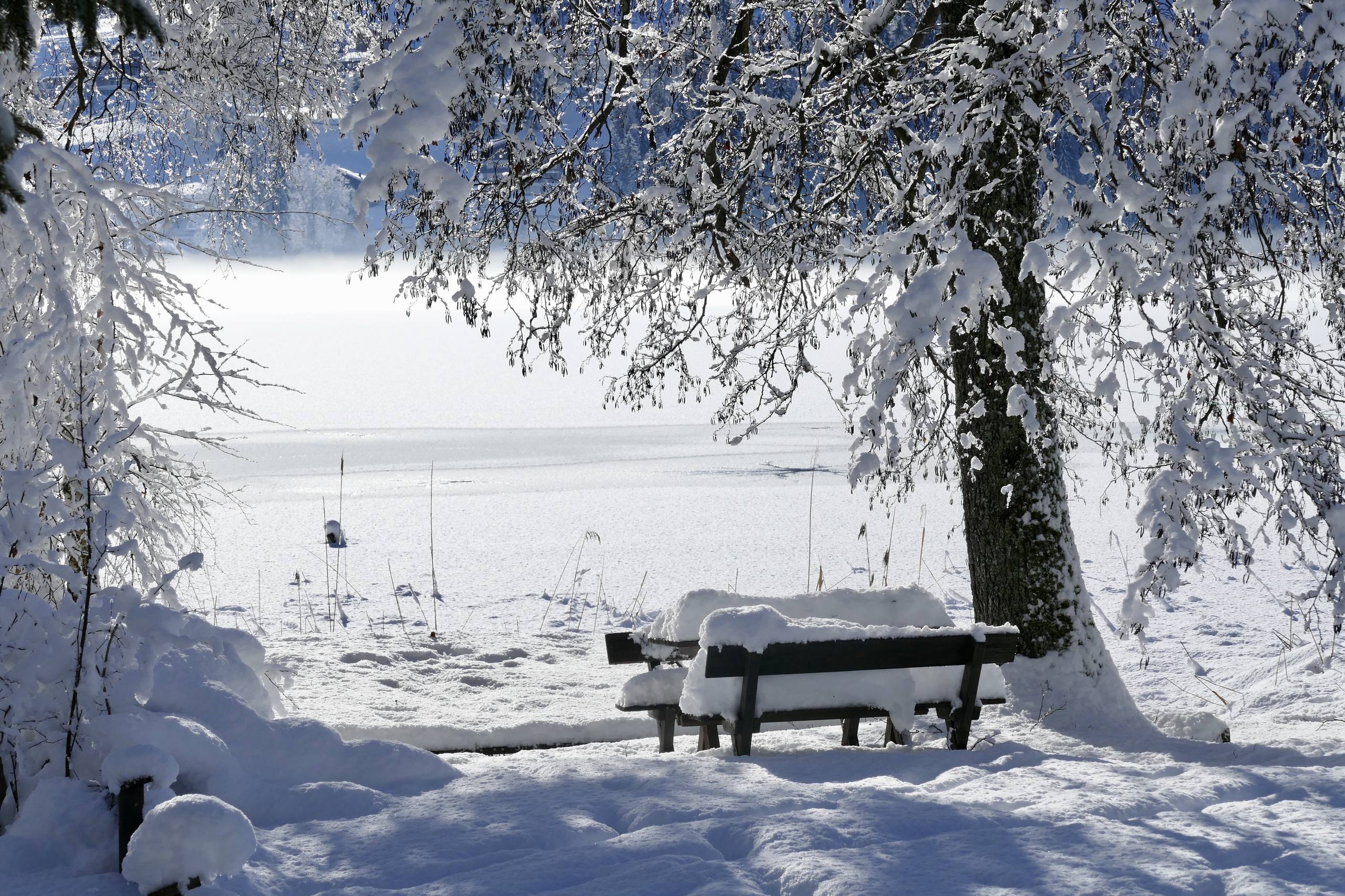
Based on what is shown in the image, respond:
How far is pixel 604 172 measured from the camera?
22.6ft

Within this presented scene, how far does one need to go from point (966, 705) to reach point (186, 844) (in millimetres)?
3340

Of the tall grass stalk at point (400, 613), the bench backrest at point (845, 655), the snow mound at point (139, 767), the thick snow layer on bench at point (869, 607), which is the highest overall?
the thick snow layer on bench at point (869, 607)

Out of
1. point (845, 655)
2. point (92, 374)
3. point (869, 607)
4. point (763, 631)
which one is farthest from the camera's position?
point (869, 607)

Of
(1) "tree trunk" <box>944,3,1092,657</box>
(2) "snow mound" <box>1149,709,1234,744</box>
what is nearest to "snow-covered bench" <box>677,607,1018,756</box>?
(1) "tree trunk" <box>944,3,1092,657</box>

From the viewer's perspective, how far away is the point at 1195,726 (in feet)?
18.7

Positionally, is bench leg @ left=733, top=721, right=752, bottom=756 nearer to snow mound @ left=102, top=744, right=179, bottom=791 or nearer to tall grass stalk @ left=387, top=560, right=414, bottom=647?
snow mound @ left=102, top=744, right=179, bottom=791

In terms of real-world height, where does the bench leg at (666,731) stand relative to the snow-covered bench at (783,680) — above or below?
below

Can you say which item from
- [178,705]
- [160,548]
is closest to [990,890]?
[178,705]

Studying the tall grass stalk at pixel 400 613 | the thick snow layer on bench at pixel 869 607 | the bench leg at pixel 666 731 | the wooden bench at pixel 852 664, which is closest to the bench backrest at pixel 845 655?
the wooden bench at pixel 852 664

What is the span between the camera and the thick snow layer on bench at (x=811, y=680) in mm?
4340

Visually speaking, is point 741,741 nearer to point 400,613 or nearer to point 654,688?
point 654,688

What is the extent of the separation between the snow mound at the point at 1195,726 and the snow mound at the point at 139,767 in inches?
189

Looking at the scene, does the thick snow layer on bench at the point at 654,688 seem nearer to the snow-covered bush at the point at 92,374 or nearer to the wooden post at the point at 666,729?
the wooden post at the point at 666,729

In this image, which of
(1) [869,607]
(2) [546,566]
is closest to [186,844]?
(1) [869,607]
